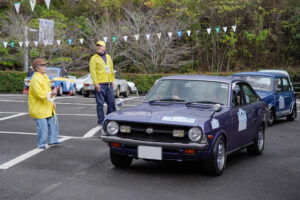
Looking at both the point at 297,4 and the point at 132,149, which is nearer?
the point at 132,149

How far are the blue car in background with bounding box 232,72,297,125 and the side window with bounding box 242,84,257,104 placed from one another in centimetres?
442

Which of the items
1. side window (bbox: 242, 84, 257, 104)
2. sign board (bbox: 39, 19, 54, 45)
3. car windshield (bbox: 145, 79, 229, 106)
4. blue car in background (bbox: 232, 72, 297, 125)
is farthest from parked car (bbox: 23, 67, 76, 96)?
car windshield (bbox: 145, 79, 229, 106)

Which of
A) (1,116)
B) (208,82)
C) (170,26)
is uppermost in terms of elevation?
(170,26)

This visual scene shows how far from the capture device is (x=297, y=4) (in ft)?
131

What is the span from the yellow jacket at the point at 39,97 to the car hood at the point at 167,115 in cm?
210

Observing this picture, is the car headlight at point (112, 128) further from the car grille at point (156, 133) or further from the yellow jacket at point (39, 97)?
the yellow jacket at point (39, 97)

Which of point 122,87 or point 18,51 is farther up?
point 18,51

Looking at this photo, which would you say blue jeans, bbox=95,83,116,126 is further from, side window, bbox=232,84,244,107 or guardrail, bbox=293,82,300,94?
guardrail, bbox=293,82,300,94

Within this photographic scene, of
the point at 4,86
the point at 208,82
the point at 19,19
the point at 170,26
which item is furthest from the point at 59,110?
the point at 19,19

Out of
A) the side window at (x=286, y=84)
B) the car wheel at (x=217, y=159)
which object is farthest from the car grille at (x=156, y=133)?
the side window at (x=286, y=84)

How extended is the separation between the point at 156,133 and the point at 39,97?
289cm

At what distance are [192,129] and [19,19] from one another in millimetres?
36867

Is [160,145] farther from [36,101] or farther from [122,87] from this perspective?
[122,87]

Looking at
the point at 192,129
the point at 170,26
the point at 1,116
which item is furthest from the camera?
the point at 170,26
